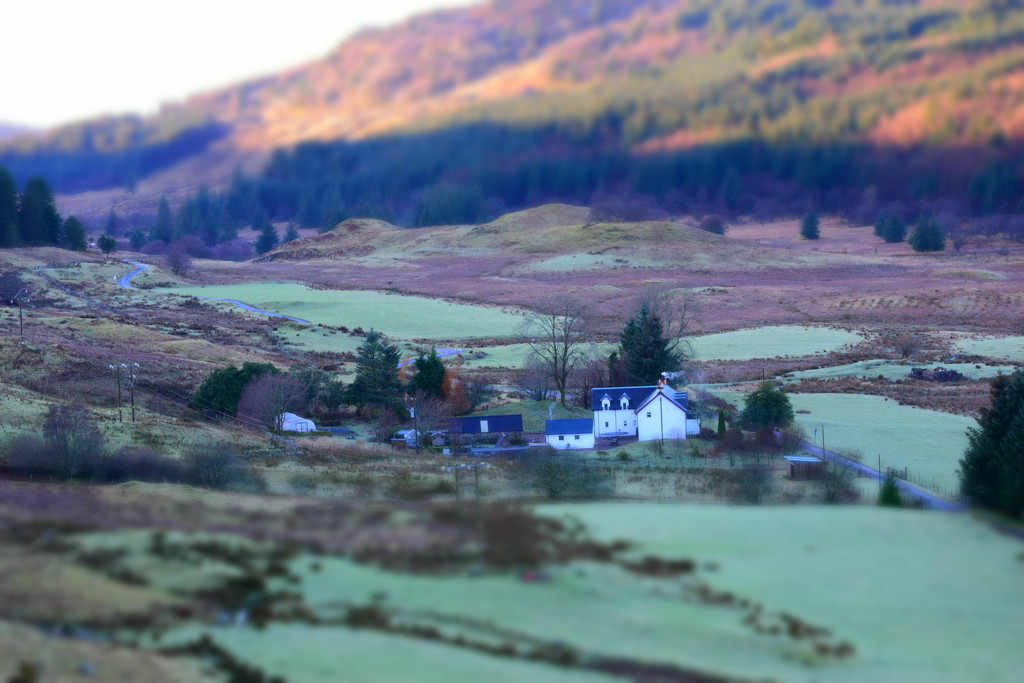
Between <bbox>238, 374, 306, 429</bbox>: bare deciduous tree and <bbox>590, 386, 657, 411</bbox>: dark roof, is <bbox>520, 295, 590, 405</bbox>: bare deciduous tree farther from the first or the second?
<bbox>238, 374, 306, 429</bbox>: bare deciduous tree

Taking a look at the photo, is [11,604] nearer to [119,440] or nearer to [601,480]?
[601,480]

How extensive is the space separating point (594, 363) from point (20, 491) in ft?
95.8

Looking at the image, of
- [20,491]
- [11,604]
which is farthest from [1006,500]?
[20,491]

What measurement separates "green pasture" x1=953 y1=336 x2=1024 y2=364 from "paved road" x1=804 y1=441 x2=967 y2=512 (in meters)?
23.8

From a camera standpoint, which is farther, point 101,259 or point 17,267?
point 101,259

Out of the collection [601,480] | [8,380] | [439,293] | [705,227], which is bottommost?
[601,480]

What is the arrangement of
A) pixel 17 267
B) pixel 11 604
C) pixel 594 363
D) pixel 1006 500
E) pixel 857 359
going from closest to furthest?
pixel 11 604 → pixel 1006 500 → pixel 594 363 → pixel 857 359 → pixel 17 267

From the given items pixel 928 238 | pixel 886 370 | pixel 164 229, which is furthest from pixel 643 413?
pixel 164 229

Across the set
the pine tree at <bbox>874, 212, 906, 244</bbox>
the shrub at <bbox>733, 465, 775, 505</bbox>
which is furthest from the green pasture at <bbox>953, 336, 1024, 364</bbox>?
the pine tree at <bbox>874, 212, 906, 244</bbox>

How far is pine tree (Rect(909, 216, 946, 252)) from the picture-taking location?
108062 mm

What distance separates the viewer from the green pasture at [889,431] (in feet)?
93.4

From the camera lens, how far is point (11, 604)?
32.4 ft

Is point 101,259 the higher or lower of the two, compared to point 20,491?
higher

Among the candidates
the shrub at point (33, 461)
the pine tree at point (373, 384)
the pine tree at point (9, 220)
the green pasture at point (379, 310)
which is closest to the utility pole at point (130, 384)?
the shrub at point (33, 461)
